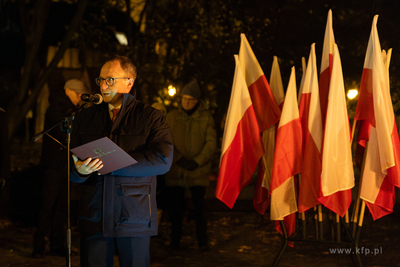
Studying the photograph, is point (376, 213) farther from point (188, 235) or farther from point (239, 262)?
point (188, 235)

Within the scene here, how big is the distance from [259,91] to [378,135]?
1254 mm

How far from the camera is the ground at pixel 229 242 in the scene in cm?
562

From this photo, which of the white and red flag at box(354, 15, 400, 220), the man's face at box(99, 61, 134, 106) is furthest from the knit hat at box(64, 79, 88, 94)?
the white and red flag at box(354, 15, 400, 220)

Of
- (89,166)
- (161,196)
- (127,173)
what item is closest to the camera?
(89,166)

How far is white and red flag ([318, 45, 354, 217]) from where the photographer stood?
3.97 meters

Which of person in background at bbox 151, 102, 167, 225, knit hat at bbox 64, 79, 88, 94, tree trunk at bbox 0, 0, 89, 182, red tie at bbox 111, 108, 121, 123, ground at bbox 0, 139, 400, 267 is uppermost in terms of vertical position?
tree trunk at bbox 0, 0, 89, 182

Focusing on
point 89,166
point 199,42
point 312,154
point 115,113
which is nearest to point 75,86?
point 115,113

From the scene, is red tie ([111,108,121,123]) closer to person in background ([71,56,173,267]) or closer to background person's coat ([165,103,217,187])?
person in background ([71,56,173,267])

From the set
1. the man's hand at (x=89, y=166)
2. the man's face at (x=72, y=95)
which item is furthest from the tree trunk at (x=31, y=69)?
the man's hand at (x=89, y=166)

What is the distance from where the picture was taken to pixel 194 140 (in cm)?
614

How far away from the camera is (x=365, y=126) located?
4.30m

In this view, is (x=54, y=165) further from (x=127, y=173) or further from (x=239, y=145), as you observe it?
(x=127, y=173)

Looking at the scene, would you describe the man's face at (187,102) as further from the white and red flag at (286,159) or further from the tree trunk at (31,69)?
the tree trunk at (31,69)

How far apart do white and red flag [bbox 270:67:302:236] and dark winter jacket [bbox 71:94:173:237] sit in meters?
1.41
